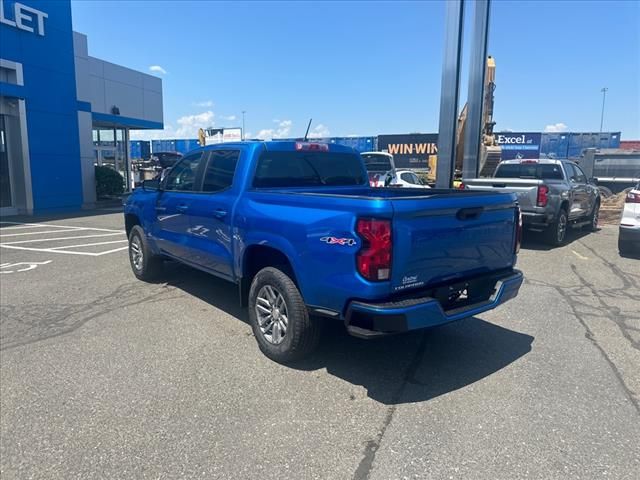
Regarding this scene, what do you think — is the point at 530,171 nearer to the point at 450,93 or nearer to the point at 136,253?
the point at 450,93

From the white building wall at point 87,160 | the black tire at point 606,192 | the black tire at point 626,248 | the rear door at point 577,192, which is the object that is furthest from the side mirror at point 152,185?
the black tire at point 606,192

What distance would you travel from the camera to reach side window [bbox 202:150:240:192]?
16.0 feet

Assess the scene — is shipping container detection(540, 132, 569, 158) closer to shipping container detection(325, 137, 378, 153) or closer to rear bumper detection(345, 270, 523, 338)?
shipping container detection(325, 137, 378, 153)

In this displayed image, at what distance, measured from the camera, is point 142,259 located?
22.3ft

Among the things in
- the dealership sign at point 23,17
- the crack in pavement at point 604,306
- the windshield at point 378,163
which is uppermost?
the dealership sign at point 23,17

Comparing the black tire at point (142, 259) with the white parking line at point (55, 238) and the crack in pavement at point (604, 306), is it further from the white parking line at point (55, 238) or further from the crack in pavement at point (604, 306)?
the crack in pavement at point (604, 306)

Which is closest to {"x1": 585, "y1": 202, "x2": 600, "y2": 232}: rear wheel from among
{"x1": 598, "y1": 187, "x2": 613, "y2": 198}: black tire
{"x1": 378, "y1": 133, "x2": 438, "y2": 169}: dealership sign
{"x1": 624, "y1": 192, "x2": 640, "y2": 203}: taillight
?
{"x1": 624, "y1": 192, "x2": 640, "y2": 203}: taillight

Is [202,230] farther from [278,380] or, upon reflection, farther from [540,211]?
[540,211]

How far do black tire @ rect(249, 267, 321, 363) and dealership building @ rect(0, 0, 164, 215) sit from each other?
47.5 ft

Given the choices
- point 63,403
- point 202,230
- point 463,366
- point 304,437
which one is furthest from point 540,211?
point 63,403

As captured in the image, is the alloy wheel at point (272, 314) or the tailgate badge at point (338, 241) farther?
the alloy wheel at point (272, 314)

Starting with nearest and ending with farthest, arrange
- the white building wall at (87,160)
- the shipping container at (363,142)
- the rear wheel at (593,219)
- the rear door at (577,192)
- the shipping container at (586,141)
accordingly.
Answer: the rear door at (577,192)
the rear wheel at (593,219)
the white building wall at (87,160)
the shipping container at (586,141)
the shipping container at (363,142)

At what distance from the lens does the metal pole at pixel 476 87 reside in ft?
51.3

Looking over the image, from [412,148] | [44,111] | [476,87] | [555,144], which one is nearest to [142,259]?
[44,111]
